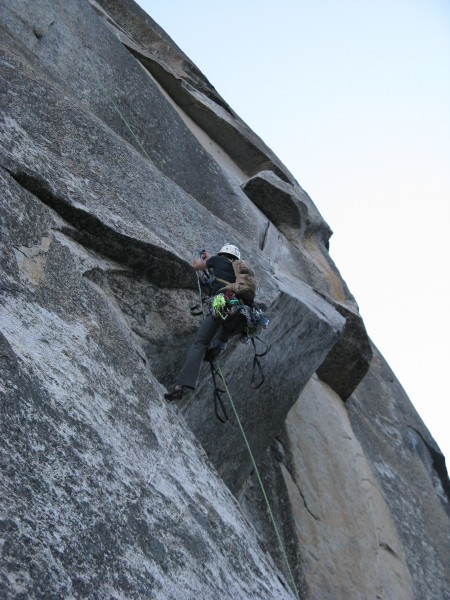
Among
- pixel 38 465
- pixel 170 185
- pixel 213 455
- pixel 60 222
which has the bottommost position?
pixel 213 455

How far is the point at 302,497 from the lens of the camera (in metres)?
7.95

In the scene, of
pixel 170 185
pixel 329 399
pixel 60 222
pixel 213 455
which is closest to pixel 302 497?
pixel 213 455

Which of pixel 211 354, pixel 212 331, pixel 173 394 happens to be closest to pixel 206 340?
pixel 212 331

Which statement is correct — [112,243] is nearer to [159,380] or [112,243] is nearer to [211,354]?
[211,354]

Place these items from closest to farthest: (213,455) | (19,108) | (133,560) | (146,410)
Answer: (133,560) < (146,410) < (19,108) < (213,455)

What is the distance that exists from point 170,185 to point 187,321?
1.92 meters

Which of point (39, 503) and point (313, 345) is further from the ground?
point (313, 345)

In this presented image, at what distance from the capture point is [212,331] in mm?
6180

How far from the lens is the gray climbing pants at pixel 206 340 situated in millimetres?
5879

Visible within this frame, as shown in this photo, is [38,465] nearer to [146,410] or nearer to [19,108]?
[146,410]

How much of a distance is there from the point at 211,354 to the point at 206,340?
0.23 metres

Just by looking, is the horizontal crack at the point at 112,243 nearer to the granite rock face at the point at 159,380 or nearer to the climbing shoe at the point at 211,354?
the granite rock face at the point at 159,380

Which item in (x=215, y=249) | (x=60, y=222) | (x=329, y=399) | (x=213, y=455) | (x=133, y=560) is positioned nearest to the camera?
(x=133, y=560)

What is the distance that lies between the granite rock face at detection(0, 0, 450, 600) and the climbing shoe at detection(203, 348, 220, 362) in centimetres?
38
